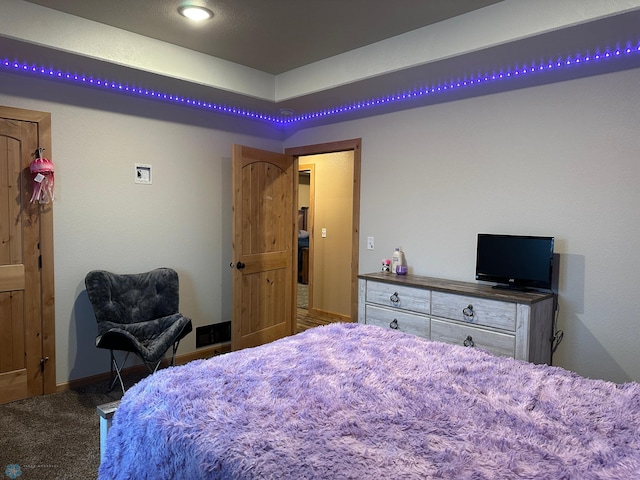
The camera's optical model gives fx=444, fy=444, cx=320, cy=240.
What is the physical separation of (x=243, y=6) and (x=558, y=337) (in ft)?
9.77

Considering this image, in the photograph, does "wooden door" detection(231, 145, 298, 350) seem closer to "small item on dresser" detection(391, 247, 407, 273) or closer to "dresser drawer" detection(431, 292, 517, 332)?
"small item on dresser" detection(391, 247, 407, 273)

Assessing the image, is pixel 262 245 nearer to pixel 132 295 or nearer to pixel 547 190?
pixel 132 295

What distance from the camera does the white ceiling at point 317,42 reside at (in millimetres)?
2549

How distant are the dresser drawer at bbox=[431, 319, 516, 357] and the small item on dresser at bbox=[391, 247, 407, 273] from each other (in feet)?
2.44

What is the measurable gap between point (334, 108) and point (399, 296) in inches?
75.9

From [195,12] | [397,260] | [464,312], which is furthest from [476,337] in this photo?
[195,12]

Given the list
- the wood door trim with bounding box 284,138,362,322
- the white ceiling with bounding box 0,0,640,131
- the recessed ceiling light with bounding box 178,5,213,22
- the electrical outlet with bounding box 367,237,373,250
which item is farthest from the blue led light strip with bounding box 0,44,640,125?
the electrical outlet with bounding box 367,237,373,250

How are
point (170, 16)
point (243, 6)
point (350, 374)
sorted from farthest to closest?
point (170, 16)
point (243, 6)
point (350, 374)

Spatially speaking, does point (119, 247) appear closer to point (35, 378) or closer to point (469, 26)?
point (35, 378)

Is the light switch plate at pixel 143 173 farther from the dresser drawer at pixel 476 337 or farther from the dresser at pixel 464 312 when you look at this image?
the dresser drawer at pixel 476 337

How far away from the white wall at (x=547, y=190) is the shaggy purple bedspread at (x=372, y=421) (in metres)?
1.28

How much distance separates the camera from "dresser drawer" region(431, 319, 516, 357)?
2879mm

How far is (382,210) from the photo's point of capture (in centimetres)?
412

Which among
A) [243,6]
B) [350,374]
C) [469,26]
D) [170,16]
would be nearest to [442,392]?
[350,374]
